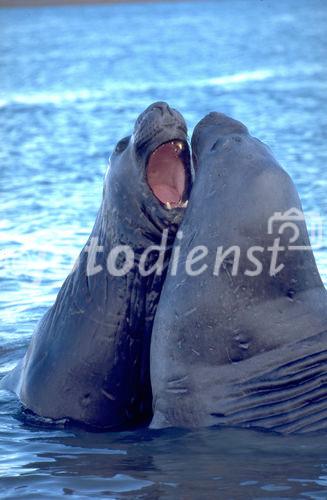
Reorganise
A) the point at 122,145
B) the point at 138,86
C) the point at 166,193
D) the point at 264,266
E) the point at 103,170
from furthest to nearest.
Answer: the point at 138,86 < the point at 103,170 < the point at 122,145 < the point at 166,193 < the point at 264,266

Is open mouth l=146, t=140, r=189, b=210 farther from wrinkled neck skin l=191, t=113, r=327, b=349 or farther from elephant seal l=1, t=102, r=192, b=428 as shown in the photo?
wrinkled neck skin l=191, t=113, r=327, b=349

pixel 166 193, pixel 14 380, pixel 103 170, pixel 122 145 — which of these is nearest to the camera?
pixel 166 193

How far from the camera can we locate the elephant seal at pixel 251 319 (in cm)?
727

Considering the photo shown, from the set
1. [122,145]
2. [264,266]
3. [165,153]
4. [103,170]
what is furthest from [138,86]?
[264,266]

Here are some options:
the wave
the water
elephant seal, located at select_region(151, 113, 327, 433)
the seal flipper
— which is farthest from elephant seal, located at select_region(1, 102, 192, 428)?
the wave

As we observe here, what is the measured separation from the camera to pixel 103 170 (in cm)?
1956

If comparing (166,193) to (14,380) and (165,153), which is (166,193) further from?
(14,380)

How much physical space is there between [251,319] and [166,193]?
1003mm

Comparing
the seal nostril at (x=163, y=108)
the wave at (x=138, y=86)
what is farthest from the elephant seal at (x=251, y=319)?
the wave at (x=138, y=86)

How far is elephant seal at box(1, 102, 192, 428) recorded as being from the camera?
25.6ft

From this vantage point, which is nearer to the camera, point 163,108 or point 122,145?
point 163,108

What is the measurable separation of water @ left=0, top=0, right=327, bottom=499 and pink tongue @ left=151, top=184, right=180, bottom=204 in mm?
1295

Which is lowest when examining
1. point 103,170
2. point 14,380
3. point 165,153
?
point 14,380

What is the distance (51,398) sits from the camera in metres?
8.11
